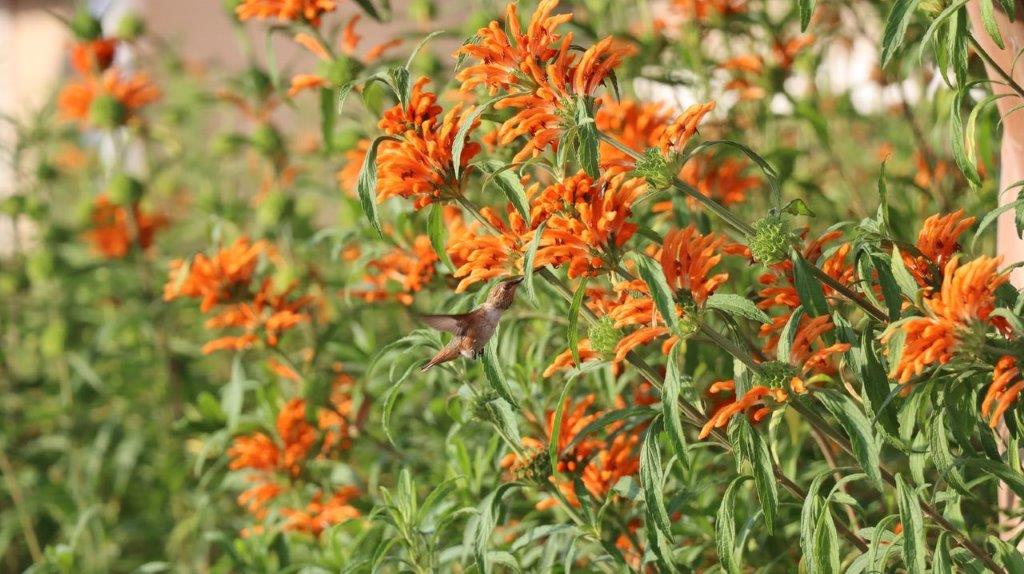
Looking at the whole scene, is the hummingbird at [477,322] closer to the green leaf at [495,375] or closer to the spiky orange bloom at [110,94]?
the green leaf at [495,375]

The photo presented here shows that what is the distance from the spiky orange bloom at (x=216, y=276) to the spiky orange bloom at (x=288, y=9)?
14.5 inches

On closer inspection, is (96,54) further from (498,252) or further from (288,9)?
(498,252)

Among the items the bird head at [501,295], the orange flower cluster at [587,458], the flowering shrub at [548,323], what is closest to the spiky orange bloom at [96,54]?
the flowering shrub at [548,323]

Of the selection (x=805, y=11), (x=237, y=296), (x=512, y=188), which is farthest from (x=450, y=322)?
(x=237, y=296)

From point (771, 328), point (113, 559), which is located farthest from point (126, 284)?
point (771, 328)

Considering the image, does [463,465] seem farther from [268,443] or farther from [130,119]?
[130,119]

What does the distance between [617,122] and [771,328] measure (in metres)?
0.59

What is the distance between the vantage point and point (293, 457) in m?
1.81

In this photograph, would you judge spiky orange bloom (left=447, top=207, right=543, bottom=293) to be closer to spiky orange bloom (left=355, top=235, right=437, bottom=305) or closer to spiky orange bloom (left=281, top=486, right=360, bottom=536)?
spiky orange bloom (left=355, top=235, right=437, bottom=305)

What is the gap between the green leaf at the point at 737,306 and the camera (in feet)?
3.53

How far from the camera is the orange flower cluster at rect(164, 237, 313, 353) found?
1804 mm

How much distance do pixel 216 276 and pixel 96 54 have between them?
1.01 metres

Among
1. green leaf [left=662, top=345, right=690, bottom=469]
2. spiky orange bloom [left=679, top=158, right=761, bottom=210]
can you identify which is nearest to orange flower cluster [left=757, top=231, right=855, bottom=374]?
green leaf [left=662, top=345, right=690, bottom=469]

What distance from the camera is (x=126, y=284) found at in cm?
291
